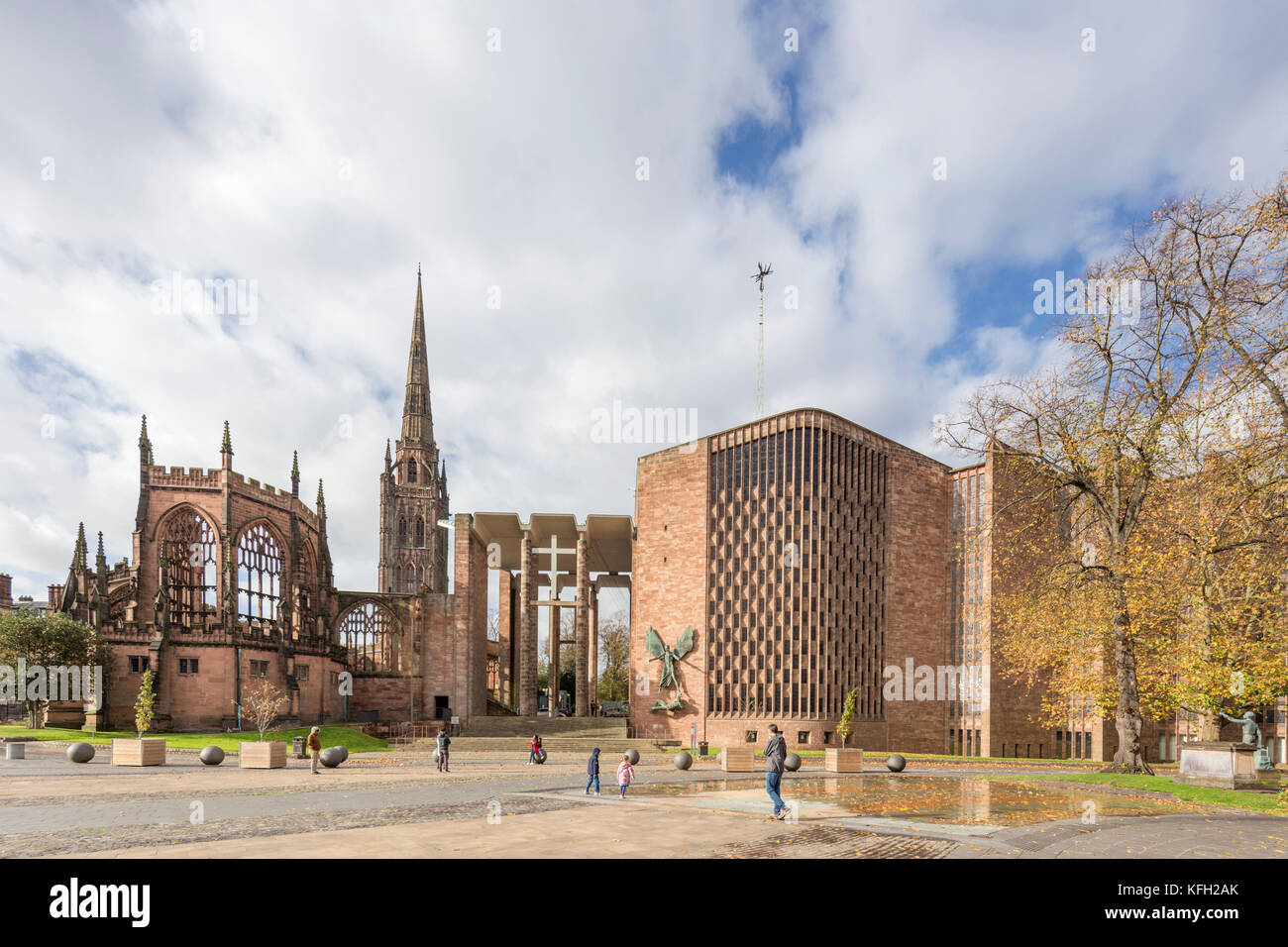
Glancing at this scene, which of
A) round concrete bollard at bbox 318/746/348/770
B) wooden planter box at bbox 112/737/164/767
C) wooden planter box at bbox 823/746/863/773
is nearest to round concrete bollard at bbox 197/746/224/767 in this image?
wooden planter box at bbox 112/737/164/767

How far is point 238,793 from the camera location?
2000 centimetres

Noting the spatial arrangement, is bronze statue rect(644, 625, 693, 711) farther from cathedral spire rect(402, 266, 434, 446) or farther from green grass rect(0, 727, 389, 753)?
cathedral spire rect(402, 266, 434, 446)

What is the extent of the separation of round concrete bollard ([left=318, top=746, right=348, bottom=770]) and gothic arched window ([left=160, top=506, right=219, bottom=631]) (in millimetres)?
25766

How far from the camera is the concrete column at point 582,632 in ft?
174

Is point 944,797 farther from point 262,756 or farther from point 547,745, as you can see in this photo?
point 547,745

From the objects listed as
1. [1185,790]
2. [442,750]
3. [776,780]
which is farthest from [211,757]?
[1185,790]

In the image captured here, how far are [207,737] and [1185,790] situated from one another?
143 ft

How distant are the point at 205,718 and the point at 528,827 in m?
40.8

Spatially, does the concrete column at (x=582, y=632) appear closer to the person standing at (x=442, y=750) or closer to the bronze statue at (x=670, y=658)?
the bronze statue at (x=670, y=658)

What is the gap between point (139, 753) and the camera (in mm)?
28469

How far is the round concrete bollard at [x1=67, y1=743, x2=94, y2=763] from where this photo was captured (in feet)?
95.6

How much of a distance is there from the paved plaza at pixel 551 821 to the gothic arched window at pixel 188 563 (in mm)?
26237

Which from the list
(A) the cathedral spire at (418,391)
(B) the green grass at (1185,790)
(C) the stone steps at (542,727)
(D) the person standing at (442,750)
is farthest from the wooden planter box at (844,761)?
(A) the cathedral spire at (418,391)

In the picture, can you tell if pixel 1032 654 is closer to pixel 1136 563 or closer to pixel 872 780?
pixel 1136 563
